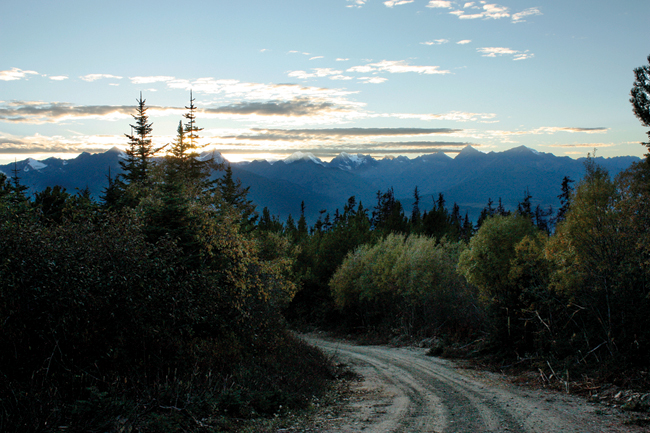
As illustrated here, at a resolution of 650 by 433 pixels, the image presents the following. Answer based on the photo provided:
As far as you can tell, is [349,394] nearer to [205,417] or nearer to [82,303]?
[205,417]

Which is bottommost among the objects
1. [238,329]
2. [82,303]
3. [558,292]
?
[238,329]

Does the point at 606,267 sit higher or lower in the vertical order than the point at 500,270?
higher

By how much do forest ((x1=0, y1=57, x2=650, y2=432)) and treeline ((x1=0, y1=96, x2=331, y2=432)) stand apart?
45 mm

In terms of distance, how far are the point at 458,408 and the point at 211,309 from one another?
887 centimetres

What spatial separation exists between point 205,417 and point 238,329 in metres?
7.07

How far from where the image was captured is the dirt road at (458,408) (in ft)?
35.8

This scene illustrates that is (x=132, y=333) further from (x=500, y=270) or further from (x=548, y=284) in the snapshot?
(x=500, y=270)

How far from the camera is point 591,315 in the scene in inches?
684

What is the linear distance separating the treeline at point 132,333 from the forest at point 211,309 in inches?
1.8

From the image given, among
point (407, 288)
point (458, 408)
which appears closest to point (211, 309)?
point (458, 408)

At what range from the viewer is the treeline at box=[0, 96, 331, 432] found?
9234 mm

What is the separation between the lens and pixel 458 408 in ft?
42.1

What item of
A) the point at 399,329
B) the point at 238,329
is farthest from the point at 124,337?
the point at 399,329

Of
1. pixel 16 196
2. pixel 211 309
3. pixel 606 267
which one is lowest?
pixel 211 309
